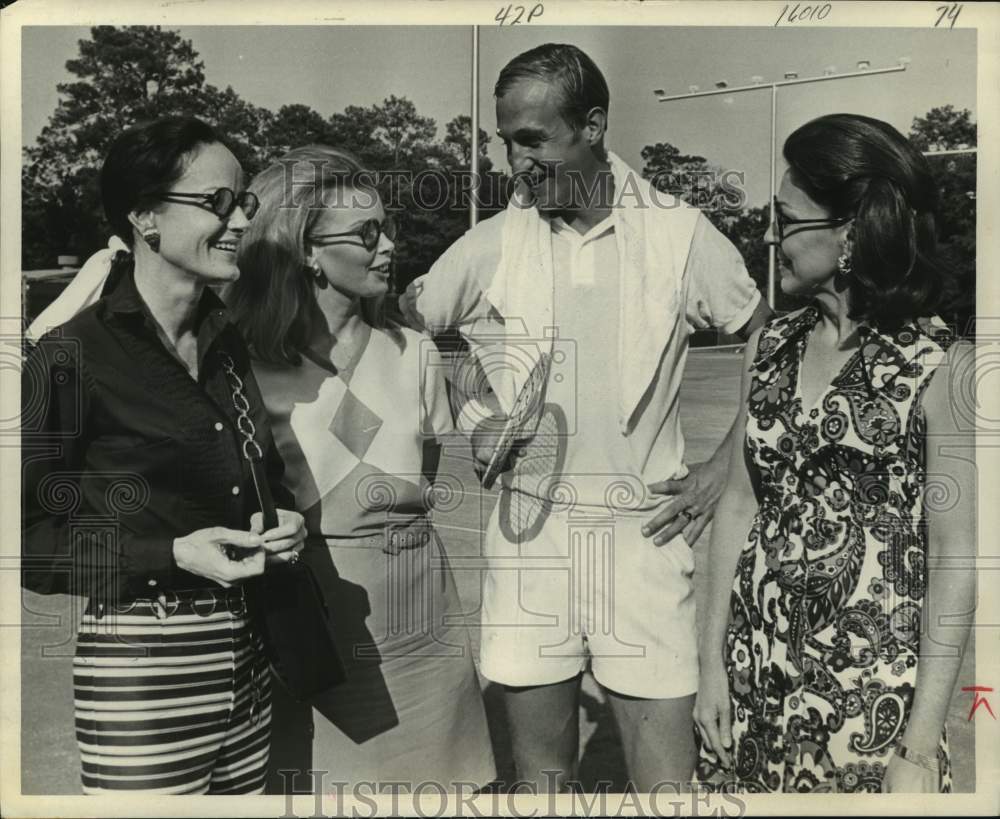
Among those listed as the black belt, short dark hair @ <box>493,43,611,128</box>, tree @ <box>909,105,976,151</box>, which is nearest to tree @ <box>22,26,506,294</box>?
short dark hair @ <box>493,43,611,128</box>

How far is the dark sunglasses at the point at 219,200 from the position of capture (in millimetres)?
3348

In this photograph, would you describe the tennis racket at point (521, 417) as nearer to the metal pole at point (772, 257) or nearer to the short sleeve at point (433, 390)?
the short sleeve at point (433, 390)

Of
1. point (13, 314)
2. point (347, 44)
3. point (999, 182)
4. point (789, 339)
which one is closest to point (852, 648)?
point (789, 339)

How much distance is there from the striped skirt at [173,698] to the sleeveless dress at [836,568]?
131 cm

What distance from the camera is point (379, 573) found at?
145 inches

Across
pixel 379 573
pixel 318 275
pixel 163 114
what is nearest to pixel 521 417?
pixel 379 573

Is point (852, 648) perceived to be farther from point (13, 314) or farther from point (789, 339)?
point (13, 314)

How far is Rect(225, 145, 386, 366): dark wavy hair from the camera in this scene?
359 centimetres

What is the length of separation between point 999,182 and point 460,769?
2457 mm

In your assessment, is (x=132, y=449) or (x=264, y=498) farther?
(x=264, y=498)

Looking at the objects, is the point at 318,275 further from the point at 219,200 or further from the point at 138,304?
the point at 138,304

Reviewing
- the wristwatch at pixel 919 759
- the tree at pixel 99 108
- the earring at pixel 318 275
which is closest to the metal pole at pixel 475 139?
the earring at pixel 318 275

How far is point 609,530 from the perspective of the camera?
370 cm

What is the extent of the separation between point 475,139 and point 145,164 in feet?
3.28
